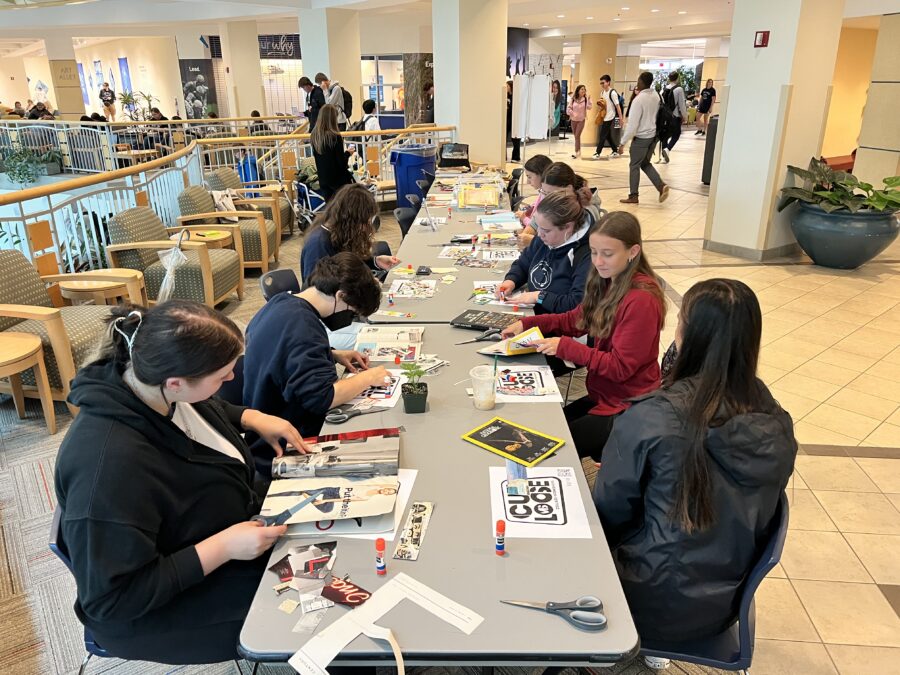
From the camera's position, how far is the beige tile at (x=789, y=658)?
209 cm

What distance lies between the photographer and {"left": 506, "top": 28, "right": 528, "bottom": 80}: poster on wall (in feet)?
61.7

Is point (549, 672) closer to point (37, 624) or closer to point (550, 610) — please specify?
point (550, 610)

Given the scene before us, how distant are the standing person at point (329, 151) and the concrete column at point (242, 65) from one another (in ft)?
31.7

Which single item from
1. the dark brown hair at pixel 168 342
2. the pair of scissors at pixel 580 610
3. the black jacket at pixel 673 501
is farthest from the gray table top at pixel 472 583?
the dark brown hair at pixel 168 342

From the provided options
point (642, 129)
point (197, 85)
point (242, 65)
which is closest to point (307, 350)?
point (642, 129)

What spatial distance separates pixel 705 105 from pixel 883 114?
444 inches

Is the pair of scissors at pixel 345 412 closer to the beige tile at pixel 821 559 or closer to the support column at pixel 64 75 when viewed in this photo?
the beige tile at pixel 821 559

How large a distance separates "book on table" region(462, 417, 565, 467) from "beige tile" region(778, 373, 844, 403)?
8.90ft

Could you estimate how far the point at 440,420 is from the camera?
209 cm

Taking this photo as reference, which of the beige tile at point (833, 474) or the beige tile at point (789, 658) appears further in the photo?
the beige tile at point (833, 474)

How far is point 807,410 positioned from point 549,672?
2716mm

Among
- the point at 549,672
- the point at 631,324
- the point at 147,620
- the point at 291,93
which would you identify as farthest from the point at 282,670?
the point at 291,93

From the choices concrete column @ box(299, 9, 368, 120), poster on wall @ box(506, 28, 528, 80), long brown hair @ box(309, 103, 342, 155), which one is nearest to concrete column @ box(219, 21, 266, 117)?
concrete column @ box(299, 9, 368, 120)

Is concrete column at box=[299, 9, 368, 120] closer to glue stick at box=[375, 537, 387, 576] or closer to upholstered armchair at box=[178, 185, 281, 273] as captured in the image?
upholstered armchair at box=[178, 185, 281, 273]
